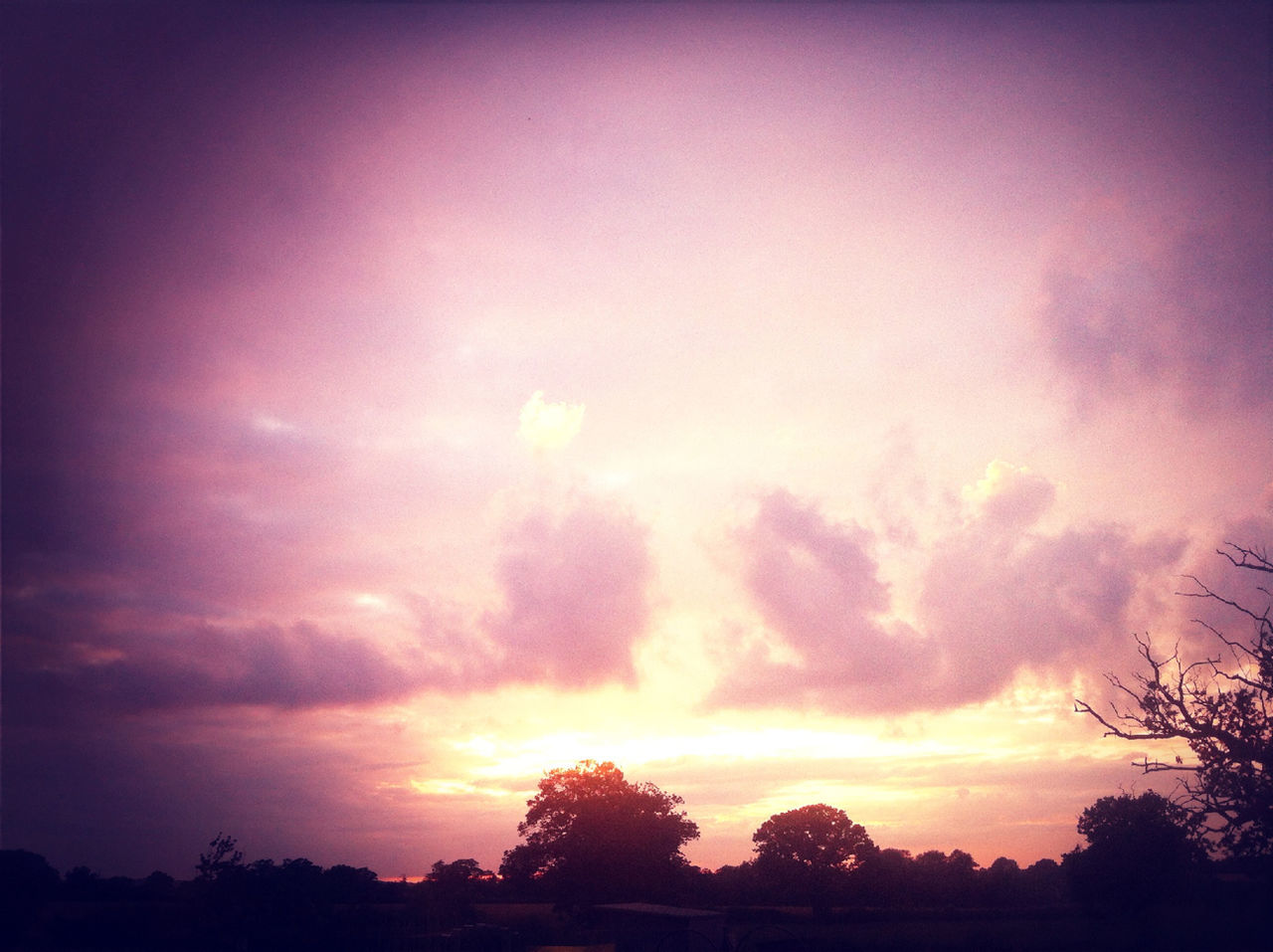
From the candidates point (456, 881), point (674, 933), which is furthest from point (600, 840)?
point (674, 933)

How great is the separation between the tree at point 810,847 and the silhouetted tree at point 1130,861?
21.8 metres

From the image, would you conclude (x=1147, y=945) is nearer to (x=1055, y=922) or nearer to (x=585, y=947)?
(x=1055, y=922)

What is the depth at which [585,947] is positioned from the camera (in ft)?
85.3

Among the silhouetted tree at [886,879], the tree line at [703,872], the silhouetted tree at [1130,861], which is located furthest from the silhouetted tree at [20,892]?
the silhouetted tree at [886,879]

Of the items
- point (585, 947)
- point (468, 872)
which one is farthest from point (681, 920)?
point (468, 872)

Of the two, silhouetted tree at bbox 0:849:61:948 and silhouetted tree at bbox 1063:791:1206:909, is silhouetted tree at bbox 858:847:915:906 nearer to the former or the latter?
silhouetted tree at bbox 1063:791:1206:909

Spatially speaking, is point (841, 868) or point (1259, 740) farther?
point (841, 868)

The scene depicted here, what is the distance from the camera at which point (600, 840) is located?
154ft

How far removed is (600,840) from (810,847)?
112 ft

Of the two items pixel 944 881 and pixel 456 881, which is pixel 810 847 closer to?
pixel 944 881

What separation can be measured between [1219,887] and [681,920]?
1977 cm

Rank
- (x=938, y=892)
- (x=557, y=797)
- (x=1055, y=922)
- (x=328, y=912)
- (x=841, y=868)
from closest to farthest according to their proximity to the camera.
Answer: (x=328, y=912) → (x=1055, y=922) → (x=557, y=797) → (x=938, y=892) → (x=841, y=868)

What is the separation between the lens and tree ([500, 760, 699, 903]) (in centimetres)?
4619

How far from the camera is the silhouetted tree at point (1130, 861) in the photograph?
1622 inches
